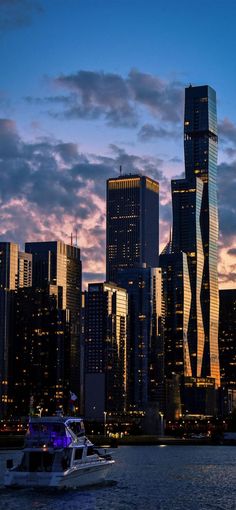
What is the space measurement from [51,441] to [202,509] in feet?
58.8

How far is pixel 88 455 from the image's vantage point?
10781 centimetres

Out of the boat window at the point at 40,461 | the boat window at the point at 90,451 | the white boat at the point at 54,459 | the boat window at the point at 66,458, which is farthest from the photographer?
the boat window at the point at 90,451

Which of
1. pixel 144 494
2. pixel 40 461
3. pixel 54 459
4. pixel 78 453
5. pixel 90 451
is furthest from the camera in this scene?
pixel 144 494

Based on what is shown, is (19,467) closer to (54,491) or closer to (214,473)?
(54,491)

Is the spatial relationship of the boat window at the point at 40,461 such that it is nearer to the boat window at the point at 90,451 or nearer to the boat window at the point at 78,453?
the boat window at the point at 78,453

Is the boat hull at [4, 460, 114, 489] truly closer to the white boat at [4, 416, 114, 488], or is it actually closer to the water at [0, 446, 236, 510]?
the white boat at [4, 416, 114, 488]

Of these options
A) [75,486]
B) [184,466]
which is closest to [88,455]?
[75,486]

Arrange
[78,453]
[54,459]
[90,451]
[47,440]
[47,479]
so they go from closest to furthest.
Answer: [47,479], [54,459], [47,440], [78,453], [90,451]

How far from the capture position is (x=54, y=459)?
10125 cm

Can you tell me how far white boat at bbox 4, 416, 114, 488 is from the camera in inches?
3915

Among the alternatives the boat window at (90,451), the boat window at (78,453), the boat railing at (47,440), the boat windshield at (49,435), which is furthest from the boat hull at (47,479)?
the boat window at (90,451)

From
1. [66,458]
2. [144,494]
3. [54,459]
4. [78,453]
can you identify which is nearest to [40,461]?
[54,459]

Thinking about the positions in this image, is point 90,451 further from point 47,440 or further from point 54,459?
point 54,459

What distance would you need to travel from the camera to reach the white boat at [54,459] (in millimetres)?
99438
